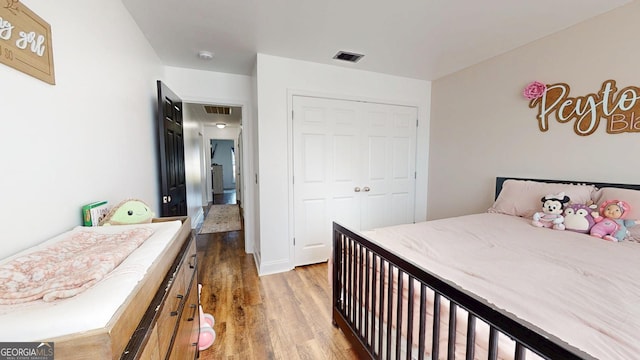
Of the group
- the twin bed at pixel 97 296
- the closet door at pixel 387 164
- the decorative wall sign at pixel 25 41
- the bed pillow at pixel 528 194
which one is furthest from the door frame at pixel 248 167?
the bed pillow at pixel 528 194

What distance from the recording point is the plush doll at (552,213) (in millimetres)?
1883

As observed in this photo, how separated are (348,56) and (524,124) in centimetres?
193

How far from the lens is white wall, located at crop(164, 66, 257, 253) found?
2.96m

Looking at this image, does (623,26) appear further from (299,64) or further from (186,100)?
(186,100)

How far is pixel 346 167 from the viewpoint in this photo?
10.2ft

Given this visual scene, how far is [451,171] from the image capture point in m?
3.32

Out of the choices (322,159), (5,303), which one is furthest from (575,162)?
(5,303)

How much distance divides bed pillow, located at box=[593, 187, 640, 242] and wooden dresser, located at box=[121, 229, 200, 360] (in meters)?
2.69

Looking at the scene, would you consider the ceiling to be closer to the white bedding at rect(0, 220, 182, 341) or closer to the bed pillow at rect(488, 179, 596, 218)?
the bed pillow at rect(488, 179, 596, 218)

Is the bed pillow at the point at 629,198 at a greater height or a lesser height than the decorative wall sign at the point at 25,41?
lesser

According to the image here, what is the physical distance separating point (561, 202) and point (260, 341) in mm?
2507

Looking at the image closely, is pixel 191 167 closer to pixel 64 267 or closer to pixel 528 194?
pixel 64 267

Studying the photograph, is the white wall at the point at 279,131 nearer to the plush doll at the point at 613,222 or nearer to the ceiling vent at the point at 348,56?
the ceiling vent at the point at 348,56

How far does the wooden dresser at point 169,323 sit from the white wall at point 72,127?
0.50 meters
